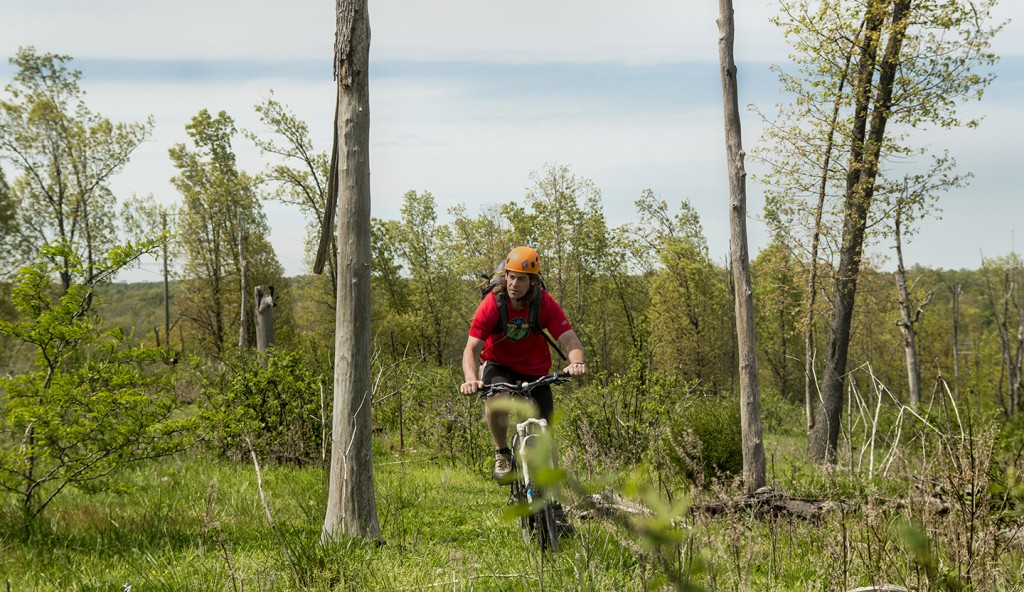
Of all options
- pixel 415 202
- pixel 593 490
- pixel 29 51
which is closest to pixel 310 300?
pixel 415 202

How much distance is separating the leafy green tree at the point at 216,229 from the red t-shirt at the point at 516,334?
68.3ft

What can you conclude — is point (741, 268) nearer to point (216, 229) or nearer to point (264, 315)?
point (264, 315)

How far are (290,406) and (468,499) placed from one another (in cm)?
301

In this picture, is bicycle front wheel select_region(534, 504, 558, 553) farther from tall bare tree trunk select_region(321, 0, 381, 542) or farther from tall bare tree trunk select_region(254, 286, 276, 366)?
tall bare tree trunk select_region(254, 286, 276, 366)

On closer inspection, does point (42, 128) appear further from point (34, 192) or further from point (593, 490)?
point (593, 490)

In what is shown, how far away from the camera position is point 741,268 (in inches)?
305

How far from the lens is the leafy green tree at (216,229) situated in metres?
26.8

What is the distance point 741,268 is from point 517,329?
12.1 ft

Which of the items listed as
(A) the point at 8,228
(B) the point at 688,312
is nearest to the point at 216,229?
(A) the point at 8,228

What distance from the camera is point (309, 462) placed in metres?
8.38

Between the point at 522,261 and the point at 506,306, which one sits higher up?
the point at 522,261

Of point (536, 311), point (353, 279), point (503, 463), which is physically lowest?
point (503, 463)

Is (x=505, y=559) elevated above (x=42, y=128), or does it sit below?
below

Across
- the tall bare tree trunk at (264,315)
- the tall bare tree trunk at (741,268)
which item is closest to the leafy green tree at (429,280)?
the tall bare tree trunk at (264,315)
